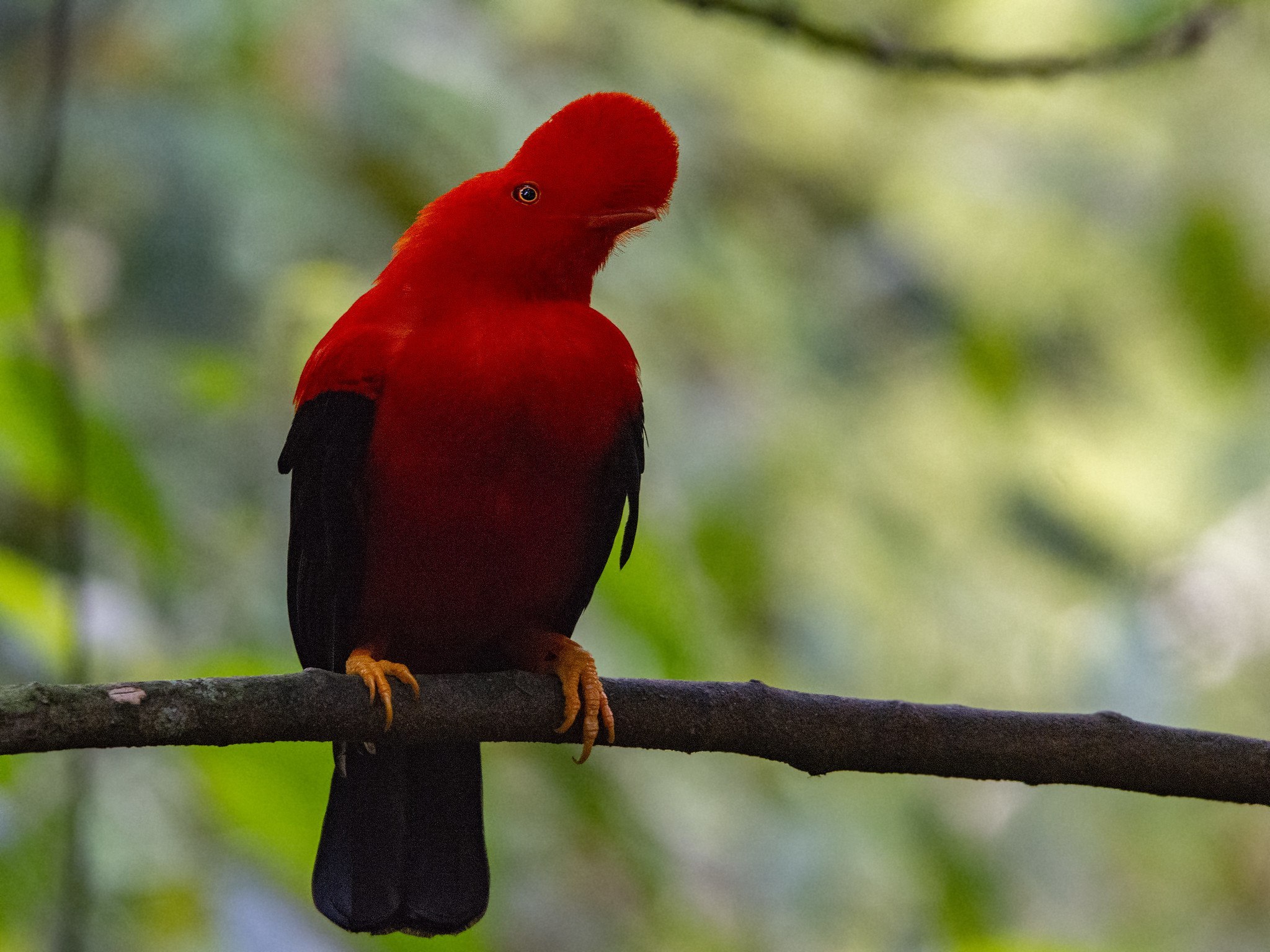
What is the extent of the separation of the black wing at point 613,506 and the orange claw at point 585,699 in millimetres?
197

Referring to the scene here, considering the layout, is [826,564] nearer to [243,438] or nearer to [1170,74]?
[243,438]

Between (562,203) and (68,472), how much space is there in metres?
0.78

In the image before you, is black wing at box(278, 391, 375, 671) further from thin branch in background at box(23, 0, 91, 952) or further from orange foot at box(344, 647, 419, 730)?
thin branch in background at box(23, 0, 91, 952)

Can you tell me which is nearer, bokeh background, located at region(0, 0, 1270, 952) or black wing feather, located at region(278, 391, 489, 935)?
black wing feather, located at region(278, 391, 489, 935)

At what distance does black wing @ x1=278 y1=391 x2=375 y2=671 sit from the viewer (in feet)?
7.16

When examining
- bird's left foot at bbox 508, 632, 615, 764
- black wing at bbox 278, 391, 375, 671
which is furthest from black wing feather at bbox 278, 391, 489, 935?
bird's left foot at bbox 508, 632, 615, 764

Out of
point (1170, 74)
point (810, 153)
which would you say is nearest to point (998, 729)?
point (810, 153)

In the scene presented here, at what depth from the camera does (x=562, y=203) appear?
2158mm

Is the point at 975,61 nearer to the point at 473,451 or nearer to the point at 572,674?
the point at 473,451

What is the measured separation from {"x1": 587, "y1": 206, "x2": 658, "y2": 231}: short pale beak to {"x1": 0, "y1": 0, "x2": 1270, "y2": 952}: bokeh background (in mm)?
603

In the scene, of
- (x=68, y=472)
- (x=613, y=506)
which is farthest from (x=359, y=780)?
(x=68, y=472)

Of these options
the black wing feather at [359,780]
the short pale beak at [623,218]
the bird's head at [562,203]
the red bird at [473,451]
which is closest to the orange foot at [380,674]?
the red bird at [473,451]

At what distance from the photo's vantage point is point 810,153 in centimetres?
490

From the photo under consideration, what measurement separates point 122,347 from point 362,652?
1.01 metres
